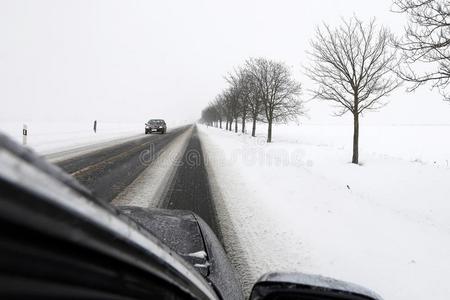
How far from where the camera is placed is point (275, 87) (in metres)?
29.5

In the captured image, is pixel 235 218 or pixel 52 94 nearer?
pixel 235 218

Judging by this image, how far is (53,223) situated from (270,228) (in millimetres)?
5102

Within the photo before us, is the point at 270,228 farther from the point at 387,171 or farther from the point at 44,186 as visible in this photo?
the point at 387,171

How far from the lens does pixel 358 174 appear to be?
538 inches

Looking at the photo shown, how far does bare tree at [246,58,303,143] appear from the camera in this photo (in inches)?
1161

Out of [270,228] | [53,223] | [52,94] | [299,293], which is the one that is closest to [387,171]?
[270,228]

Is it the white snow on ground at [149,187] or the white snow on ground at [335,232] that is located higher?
the white snow on ground at [149,187]

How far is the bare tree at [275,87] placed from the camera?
96.7ft

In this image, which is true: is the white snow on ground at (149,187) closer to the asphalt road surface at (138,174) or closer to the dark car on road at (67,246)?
the asphalt road surface at (138,174)

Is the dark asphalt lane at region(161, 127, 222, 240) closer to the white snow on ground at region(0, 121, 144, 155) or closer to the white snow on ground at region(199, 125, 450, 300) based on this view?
the white snow on ground at region(199, 125, 450, 300)

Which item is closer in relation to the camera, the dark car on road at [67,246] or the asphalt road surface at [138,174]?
the dark car on road at [67,246]

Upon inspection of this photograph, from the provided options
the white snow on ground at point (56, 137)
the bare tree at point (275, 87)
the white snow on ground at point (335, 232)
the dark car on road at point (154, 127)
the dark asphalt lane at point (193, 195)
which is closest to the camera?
the white snow on ground at point (335, 232)

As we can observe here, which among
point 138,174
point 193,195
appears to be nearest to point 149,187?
point 193,195

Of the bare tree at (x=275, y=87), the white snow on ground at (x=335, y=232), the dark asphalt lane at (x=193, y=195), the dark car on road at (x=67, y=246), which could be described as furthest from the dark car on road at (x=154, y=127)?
the dark car on road at (x=67, y=246)
